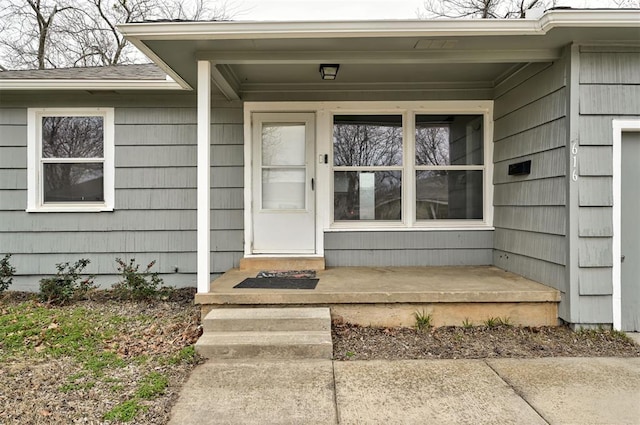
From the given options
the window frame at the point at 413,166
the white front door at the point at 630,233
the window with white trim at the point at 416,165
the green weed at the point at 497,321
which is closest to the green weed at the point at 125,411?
the green weed at the point at 497,321

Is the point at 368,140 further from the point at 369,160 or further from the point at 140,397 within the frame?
the point at 140,397

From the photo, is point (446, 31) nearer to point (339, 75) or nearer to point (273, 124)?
point (339, 75)

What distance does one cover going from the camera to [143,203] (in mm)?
4695

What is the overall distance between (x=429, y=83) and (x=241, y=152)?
236 centimetres

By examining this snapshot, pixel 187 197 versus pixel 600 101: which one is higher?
pixel 600 101

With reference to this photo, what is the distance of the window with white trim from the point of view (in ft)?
15.3

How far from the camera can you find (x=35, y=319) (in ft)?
12.0

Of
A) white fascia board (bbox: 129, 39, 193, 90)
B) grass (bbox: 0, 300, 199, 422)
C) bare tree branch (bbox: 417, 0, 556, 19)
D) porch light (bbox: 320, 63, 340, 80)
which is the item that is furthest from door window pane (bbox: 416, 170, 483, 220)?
bare tree branch (bbox: 417, 0, 556, 19)

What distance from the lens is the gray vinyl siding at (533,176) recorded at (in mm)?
3379

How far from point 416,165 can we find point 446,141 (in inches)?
18.5

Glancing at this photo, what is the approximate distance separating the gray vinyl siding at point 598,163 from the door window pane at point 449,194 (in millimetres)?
1469

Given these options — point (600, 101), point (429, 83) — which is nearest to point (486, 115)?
point (429, 83)

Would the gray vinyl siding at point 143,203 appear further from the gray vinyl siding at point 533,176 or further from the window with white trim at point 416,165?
the gray vinyl siding at point 533,176

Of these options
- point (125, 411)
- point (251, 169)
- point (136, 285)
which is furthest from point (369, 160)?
point (125, 411)
